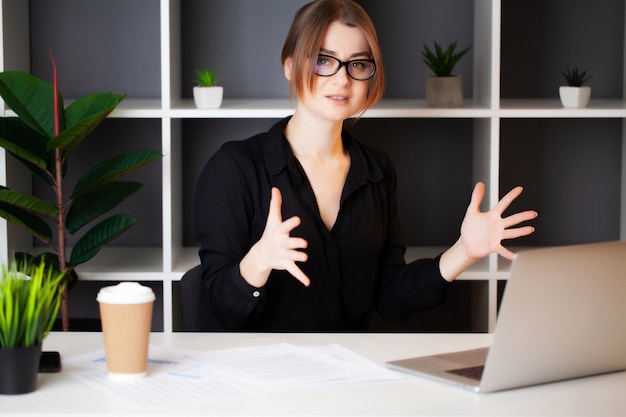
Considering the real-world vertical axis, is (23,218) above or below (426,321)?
above

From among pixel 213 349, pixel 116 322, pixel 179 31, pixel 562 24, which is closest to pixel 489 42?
pixel 562 24

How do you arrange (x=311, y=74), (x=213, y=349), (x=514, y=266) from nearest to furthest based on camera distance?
1. (x=514, y=266)
2. (x=213, y=349)
3. (x=311, y=74)

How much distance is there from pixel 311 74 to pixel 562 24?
1.38m

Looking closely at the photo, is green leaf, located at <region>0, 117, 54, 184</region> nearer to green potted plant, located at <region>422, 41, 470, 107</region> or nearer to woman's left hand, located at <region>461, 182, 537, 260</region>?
green potted plant, located at <region>422, 41, 470, 107</region>

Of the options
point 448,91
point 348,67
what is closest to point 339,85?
point 348,67

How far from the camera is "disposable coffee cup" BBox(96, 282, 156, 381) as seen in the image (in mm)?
1438

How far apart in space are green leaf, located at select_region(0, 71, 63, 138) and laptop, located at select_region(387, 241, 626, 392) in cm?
154

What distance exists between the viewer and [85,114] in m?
2.74

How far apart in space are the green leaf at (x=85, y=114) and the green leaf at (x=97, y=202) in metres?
0.16

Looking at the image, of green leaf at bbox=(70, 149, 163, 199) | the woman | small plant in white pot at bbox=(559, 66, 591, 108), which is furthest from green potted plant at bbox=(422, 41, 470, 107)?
green leaf at bbox=(70, 149, 163, 199)

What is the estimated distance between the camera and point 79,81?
10.7ft

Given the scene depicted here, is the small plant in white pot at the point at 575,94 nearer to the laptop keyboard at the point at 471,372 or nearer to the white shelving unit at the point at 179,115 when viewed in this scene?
the white shelving unit at the point at 179,115

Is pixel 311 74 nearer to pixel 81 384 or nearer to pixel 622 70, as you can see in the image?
pixel 81 384

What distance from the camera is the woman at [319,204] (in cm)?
228
